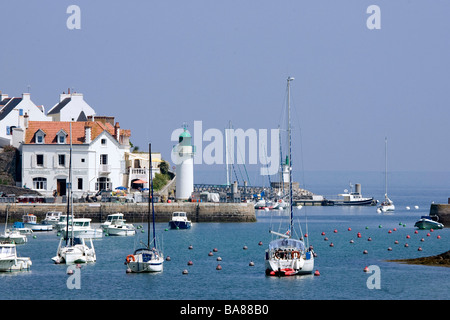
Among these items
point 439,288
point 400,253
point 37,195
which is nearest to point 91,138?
point 37,195

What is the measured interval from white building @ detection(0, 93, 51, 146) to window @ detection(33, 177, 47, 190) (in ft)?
21.0

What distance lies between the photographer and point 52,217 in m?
88.2

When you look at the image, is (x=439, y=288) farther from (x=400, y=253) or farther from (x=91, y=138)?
(x=91, y=138)

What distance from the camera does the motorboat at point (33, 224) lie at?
85562mm

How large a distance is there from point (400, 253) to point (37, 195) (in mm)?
40467

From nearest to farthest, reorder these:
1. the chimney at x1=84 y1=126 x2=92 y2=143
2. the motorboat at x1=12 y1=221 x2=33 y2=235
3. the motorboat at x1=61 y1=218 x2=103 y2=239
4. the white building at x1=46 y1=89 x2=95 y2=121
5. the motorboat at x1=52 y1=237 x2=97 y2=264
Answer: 1. the motorboat at x1=52 y1=237 x2=97 y2=264
2. the motorboat at x1=61 y1=218 x2=103 y2=239
3. the motorboat at x1=12 y1=221 x2=33 y2=235
4. the chimney at x1=84 y1=126 x2=92 y2=143
5. the white building at x1=46 y1=89 x2=95 y2=121

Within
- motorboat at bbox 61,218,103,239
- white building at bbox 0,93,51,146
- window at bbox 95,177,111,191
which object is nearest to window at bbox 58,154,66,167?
window at bbox 95,177,111,191

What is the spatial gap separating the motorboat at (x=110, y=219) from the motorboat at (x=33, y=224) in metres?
4.94

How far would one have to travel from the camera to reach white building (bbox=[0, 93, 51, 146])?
346 ft

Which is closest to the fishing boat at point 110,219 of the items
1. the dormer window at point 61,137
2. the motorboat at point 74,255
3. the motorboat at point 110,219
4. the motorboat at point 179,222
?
the motorboat at point 110,219

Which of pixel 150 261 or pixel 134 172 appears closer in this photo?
pixel 150 261

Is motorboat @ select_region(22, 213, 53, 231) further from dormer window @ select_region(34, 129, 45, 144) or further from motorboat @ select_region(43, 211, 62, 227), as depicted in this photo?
dormer window @ select_region(34, 129, 45, 144)

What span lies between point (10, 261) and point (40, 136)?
44257mm

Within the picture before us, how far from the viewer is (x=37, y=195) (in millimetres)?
95875
